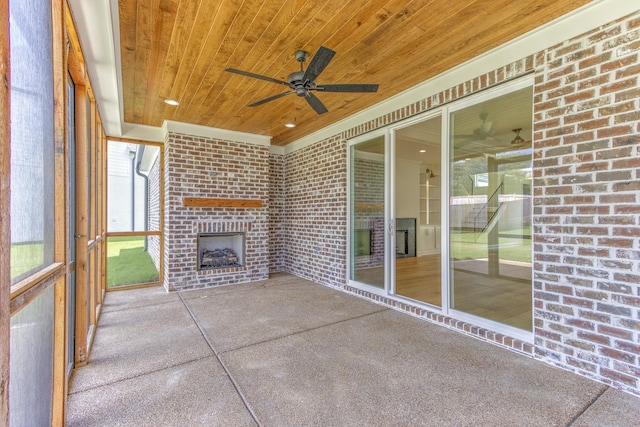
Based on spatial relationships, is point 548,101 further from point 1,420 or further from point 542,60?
point 1,420

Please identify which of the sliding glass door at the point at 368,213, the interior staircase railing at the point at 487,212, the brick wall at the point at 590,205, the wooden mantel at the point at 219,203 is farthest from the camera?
the wooden mantel at the point at 219,203

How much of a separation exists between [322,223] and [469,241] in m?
2.51

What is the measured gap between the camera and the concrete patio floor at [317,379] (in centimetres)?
181

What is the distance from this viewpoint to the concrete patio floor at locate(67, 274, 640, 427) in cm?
181

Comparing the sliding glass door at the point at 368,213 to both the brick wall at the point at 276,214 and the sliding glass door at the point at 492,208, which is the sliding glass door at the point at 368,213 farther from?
the brick wall at the point at 276,214

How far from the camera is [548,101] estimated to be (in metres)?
2.44

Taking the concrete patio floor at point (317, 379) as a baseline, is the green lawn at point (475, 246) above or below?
above

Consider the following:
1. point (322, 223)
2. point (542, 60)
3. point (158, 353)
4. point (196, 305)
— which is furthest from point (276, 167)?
point (542, 60)

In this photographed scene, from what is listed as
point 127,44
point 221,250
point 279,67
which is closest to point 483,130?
point 279,67

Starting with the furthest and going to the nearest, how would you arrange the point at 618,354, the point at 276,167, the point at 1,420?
1. the point at 276,167
2. the point at 618,354
3. the point at 1,420

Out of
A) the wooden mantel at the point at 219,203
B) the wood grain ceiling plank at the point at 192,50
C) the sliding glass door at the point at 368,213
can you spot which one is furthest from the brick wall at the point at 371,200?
the wood grain ceiling plank at the point at 192,50

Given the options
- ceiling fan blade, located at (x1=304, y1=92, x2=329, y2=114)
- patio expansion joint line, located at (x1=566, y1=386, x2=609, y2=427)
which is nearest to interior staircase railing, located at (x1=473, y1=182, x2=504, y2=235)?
patio expansion joint line, located at (x1=566, y1=386, x2=609, y2=427)

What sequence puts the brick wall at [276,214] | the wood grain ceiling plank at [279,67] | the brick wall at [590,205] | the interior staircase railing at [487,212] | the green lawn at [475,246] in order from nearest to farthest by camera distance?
the brick wall at [590,205] → the wood grain ceiling plank at [279,67] → the green lawn at [475,246] → the interior staircase railing at [487,212] → the brick wall at [276,214]

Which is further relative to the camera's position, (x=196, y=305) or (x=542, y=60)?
(x=196, y=305)
